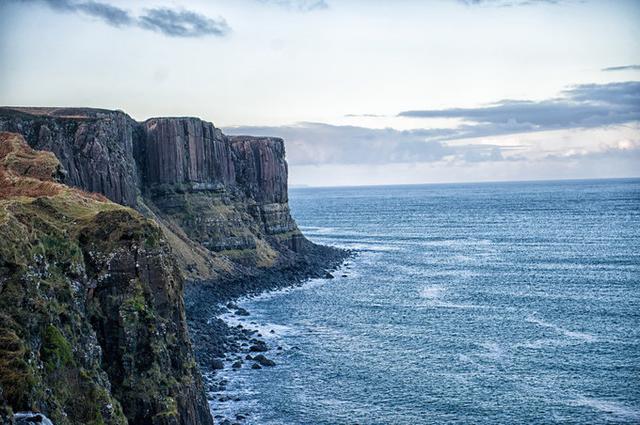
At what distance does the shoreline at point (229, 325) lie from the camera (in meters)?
65.2

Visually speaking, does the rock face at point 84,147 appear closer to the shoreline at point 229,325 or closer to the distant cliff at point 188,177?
the distant cliff at point 188,177

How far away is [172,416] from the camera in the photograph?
40719mm

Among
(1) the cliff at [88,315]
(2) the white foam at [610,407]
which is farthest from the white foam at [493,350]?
(1) the cliff at [88,315]

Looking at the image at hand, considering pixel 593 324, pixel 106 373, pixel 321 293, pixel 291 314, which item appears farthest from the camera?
pixel 321 293

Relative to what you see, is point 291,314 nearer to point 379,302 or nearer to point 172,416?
point 379,302

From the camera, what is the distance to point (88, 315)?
1551 inches

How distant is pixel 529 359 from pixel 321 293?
45.6 metres

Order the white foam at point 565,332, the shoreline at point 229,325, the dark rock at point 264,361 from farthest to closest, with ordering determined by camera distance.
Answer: the white foam at point 565,332, the dark rock at point 264,361, the shoreline at point 229,325

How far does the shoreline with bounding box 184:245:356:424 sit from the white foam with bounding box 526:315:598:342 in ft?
105

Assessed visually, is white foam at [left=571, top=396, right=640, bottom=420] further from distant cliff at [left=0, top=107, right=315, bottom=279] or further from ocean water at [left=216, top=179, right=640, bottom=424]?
distant cliff at [left=0, top=107, right=315, bottom=279]

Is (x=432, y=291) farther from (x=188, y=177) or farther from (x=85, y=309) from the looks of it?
(x=85, y=309)

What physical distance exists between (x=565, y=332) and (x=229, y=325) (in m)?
40.3

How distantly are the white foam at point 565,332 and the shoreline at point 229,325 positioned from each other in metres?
31.9

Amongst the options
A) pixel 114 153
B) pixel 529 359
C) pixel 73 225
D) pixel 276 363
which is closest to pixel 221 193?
pixel 114 153
